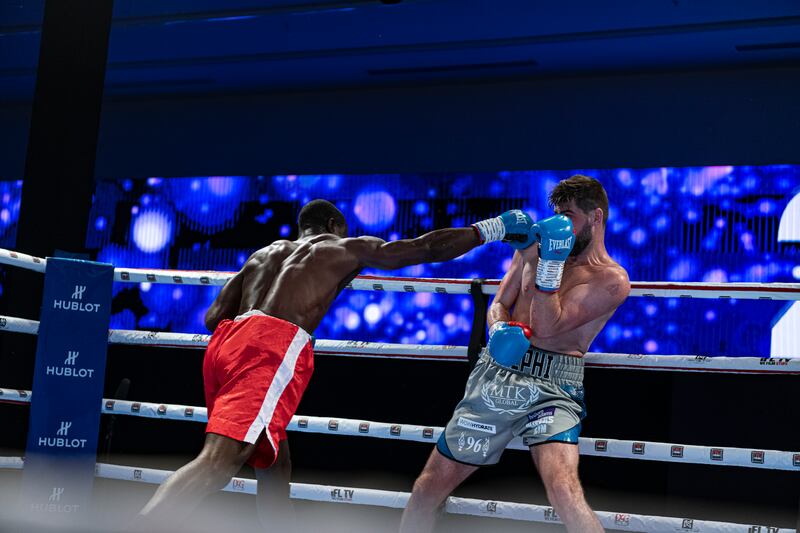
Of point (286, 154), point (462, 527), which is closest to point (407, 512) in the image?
point (462, 527)

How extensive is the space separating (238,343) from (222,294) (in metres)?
0.37

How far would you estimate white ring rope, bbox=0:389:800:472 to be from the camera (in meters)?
2.51

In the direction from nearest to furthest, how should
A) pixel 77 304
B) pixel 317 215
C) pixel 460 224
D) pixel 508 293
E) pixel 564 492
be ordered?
1. pixel 564 492
2. pixel 508 293
3. pixel 317 215
4. pixel 77 304
5. pixel 460 224

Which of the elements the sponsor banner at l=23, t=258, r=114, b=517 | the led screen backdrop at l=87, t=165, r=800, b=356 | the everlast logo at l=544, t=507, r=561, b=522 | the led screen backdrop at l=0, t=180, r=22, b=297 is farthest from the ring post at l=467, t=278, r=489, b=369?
the led screen backdrop at l=0, t=180, r=22, b=297

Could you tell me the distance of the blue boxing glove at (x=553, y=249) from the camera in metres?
2.50

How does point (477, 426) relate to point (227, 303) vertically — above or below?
below

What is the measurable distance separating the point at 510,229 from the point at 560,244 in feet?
0.96

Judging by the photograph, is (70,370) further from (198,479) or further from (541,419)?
(541,419)

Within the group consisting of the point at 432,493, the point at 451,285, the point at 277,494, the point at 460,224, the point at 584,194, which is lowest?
the point at 277,494

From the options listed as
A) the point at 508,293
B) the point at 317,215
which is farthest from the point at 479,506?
the point at 317,215

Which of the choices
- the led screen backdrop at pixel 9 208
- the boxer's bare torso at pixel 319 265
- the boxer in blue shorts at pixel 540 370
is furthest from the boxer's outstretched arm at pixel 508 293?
the led screen backdrop at pixel 9 208

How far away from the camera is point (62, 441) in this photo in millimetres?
3199

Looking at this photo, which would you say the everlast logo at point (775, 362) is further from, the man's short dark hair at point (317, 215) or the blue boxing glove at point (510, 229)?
the man's short dark hair at point (317, 215)

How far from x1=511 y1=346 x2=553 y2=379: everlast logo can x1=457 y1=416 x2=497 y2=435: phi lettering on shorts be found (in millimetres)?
187
